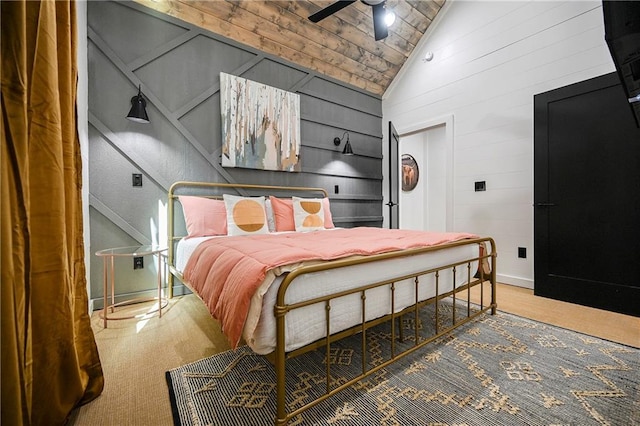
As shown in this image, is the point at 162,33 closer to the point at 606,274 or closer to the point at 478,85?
the point at 478,85

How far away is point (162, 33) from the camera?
110 inches

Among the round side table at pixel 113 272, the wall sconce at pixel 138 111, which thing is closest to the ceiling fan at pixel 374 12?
the wall sconce at pixel 138 111

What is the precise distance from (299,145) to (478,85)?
94.5 inches

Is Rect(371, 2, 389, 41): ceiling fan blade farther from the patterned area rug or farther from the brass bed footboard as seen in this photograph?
the patterned area rug

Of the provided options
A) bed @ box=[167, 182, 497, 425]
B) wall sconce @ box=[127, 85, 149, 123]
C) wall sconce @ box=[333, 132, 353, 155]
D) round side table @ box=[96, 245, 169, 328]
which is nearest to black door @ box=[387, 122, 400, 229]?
wall sconce @ box=[333, 132, 353, 155]

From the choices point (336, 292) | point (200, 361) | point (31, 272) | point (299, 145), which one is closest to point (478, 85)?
point (299, 145)

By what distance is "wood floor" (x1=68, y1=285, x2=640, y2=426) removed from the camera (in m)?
1.25

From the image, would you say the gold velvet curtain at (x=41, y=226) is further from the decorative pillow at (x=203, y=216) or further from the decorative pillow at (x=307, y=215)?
the decorative pillow at (x=307, y=215)

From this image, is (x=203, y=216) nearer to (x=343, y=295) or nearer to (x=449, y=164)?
(x=343, y=295)

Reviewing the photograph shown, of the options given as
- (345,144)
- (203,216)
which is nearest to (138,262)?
(203,216)

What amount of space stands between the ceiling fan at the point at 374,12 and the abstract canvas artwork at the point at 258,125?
1145 mm

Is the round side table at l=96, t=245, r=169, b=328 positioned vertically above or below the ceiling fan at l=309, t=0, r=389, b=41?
below

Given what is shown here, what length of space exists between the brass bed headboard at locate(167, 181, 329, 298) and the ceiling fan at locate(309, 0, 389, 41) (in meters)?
Result: 1.82

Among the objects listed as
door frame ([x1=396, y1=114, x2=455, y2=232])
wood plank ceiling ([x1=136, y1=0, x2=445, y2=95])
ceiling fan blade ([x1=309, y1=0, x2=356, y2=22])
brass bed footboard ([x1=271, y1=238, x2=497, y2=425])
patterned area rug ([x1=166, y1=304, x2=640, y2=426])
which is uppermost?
wood plank ceiling ([x1=136, y1=0, x2=445, y2=95])
